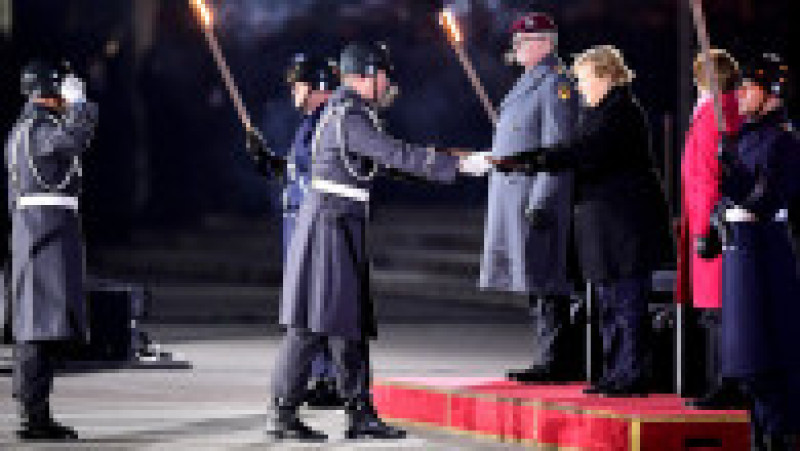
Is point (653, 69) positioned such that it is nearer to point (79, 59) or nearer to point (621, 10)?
point (621, 10)

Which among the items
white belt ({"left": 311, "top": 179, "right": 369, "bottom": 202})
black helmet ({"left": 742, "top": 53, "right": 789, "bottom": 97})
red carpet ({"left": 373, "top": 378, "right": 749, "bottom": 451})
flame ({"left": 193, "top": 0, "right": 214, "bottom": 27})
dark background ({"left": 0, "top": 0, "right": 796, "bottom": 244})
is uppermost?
dark background ({"left": 0, "top": 0, "right": 796, "bottom": 244})

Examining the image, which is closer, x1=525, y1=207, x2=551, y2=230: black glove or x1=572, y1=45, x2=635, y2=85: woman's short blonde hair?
x1=572, y1=45, x2=635, y2=85: woman's short blonde hair

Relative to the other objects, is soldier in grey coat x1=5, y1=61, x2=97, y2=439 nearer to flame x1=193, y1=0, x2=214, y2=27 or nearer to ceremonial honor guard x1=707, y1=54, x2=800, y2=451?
flame x1=193, y1=0, x2=214, y2=27

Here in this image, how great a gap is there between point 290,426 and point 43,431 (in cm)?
129

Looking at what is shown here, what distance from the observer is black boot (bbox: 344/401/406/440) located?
493 inches

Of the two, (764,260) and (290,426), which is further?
(290,426)

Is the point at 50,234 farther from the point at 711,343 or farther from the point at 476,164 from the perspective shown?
the point at 711,343

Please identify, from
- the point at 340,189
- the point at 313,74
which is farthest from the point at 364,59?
the point at 313,74

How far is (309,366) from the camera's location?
12.5 m

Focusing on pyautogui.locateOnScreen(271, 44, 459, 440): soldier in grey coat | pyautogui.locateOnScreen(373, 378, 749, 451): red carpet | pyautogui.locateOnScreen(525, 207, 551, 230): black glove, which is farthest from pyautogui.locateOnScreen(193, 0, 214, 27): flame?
pyautogui.locateOnScreen(373, 378, 749, 451): red carpet

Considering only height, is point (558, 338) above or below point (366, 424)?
above

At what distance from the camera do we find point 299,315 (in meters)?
12.4

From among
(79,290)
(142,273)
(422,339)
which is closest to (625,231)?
(79,290)

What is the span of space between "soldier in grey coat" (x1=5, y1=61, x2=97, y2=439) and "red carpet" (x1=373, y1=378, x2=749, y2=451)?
187 centimetres
